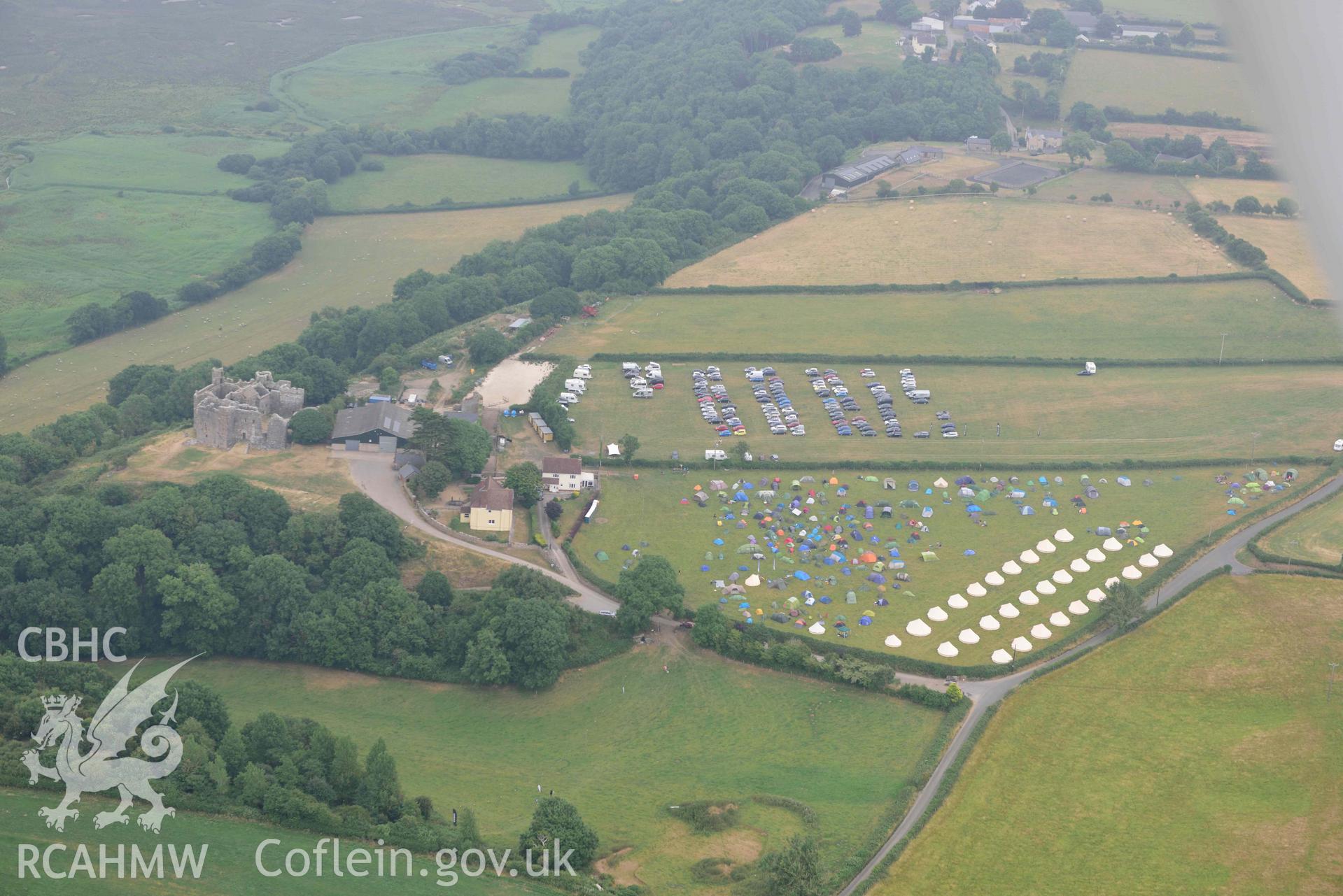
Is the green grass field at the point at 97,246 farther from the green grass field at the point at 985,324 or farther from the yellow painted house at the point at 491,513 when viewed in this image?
the yellow painted house at the point at 491,513

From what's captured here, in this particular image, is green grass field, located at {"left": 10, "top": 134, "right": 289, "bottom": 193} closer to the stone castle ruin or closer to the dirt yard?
the dirt yard

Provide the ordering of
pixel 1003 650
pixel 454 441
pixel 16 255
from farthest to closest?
pixel 16 255, pixel 454 441, pixel 1003 650

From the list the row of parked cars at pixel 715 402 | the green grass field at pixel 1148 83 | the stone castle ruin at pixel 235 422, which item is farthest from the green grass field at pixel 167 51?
the green grass field at pixel 1148 83

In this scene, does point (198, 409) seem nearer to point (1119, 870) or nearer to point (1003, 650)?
point (1003, 650)

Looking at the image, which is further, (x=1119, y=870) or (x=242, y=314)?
(x=242, y=314)

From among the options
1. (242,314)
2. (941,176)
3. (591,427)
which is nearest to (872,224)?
(941,176)

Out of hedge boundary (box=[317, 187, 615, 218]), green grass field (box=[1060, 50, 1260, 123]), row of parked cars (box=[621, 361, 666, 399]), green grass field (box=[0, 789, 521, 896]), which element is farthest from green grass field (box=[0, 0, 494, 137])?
green grass field (box=[0, 789, 521, 896])
